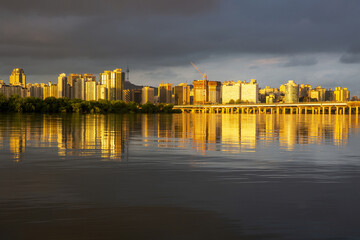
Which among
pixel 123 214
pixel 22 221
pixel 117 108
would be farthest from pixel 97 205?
pixel 117 108

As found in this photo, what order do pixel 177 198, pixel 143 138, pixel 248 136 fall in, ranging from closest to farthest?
pixel 177 198
pixel 143 138
pixel 248 136

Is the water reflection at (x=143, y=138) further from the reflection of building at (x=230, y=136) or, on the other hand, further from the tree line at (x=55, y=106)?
the tree line at (x=55, y=106)

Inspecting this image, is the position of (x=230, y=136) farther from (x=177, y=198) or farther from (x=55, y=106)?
(x=55, y=106)

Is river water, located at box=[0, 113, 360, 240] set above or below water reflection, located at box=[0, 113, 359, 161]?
below

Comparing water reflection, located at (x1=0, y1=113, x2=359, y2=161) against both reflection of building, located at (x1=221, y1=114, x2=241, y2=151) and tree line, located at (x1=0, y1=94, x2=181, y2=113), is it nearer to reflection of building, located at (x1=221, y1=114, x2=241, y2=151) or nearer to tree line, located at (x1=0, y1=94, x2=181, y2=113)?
reflection of building, located at (x1=221, y1=114, x2=241, y2=151)

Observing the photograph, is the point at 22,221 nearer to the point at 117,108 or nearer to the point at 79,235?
the point at 79,235

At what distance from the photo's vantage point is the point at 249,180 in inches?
496

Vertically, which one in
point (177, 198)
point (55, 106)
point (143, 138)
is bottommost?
point (177, 198)

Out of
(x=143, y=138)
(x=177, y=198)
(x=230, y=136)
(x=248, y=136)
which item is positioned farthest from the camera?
(x=248, y=136)

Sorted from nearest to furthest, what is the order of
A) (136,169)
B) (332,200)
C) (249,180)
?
(332,200) → (249,180) → (136,169)

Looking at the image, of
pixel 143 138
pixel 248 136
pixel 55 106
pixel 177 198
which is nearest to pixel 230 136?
pixel 248 136

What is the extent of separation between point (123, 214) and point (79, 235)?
4.66ft

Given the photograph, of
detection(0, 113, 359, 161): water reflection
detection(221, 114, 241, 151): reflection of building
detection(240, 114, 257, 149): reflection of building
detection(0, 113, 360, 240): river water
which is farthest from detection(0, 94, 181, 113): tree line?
detection(0, 113, 360, 240): river water

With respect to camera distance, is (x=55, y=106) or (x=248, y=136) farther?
(x=55, y=106)
